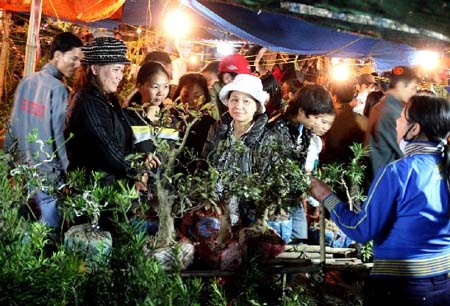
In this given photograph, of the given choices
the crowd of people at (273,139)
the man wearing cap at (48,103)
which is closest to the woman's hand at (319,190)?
the crowd of people at (273,139)

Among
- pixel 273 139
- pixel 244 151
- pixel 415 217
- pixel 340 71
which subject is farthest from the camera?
pixel 340 71

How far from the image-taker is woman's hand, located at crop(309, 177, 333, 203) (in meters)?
3.24

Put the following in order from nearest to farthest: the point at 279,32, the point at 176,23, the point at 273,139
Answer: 1. the point at 273,139
2. the point at 279,32
3. the point at 176,23

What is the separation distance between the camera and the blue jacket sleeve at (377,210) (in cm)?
290

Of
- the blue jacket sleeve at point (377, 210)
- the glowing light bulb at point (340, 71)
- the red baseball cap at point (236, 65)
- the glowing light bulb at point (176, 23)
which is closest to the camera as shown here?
the blue jacket sleeve at point (377, 210)

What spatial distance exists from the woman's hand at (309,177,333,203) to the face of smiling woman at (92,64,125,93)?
5.55ft

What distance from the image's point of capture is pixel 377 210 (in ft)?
9.61

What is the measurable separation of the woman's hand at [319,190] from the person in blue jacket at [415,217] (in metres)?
0.23

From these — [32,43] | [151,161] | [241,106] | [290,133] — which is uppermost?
[32,43]

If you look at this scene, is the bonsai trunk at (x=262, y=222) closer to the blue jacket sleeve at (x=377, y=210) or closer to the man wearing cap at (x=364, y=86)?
the blue jacket sleeve at (x=377, y=210)

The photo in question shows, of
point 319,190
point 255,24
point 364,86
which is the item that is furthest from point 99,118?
point 364,86

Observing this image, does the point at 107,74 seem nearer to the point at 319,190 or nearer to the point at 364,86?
the point at 319,190

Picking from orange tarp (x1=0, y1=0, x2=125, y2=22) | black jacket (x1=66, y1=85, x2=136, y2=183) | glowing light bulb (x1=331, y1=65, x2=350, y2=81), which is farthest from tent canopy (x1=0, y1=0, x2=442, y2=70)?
glowing light bulb (x1=331, y1=65, x2=350, y2=81)

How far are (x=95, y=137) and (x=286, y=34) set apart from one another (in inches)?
165
